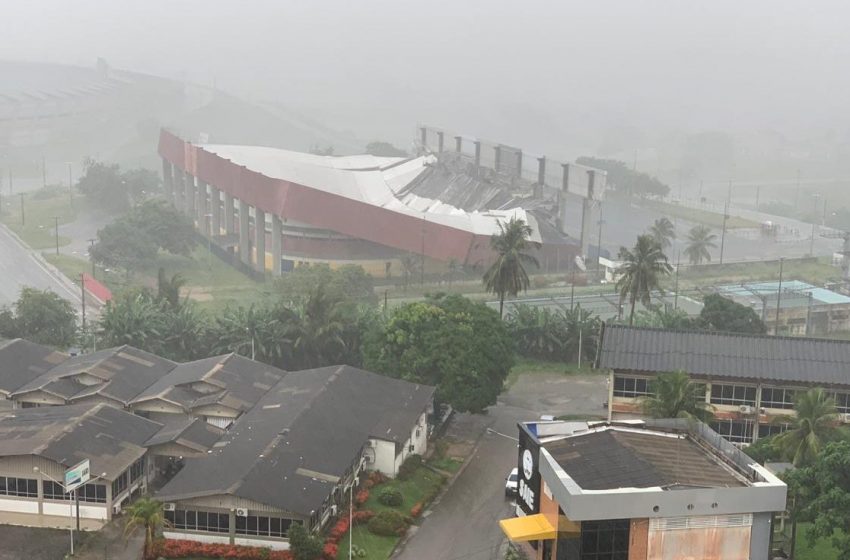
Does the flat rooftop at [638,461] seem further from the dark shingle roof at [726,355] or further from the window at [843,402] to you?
the window at [843,402]

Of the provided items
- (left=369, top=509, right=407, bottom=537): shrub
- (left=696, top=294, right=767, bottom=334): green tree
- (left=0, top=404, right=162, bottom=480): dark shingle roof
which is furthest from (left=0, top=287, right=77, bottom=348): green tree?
(left=696, top=294, right=767, bottom=334): green tree

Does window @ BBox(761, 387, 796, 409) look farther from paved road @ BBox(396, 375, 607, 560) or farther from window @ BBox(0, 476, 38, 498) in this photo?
window @ BBox(0, 476, 38, 498)

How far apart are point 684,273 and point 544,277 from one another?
544 inches

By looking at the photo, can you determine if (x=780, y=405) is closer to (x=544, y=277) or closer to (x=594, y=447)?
(x=594, y=447)

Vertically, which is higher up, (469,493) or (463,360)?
(463,360)

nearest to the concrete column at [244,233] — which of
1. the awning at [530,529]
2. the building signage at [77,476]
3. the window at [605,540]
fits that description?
the building signage at [77,476]

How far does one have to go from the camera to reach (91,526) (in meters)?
39.6

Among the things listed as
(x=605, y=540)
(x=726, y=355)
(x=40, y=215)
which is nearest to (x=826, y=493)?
(x=605, y=540)

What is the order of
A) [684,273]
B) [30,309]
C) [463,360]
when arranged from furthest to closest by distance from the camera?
[684,273] → [30,309] → [463,360]

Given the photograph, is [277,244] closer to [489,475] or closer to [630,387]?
[489,475]

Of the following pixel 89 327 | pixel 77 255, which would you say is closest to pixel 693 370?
pixel 89 327

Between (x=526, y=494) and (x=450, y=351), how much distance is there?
1475 cm

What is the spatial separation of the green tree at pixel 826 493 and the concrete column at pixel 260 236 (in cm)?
6411

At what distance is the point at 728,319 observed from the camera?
62.2 meters
